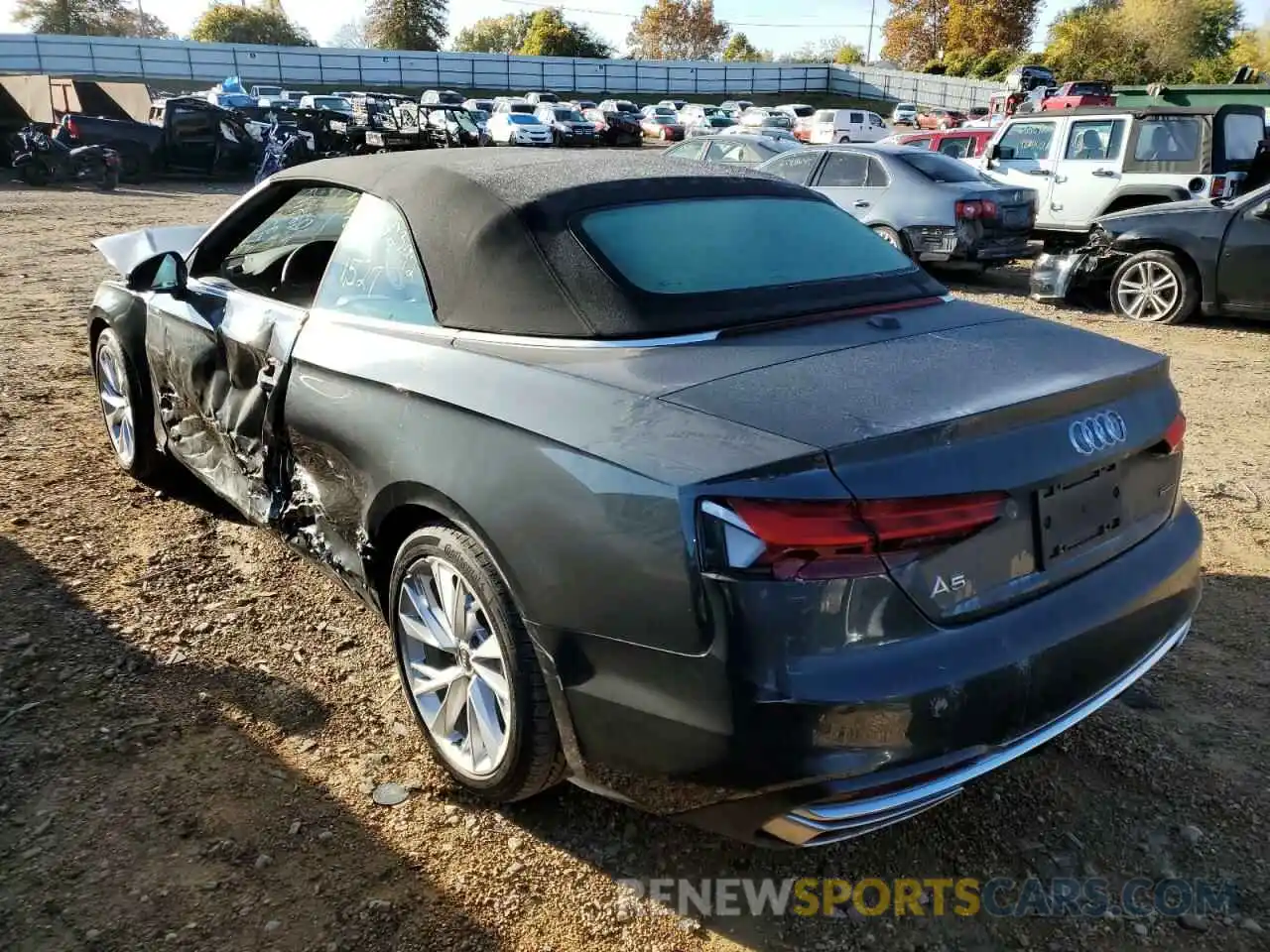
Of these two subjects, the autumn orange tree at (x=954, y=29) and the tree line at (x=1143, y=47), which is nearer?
the tree line at (x=1143, y=47)

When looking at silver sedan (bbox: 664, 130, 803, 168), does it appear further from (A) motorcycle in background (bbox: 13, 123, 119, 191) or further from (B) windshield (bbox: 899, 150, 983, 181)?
(A) motorcycle in background (bbox: 13, 123, 119, 191)

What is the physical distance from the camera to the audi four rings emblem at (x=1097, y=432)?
2.11 meters

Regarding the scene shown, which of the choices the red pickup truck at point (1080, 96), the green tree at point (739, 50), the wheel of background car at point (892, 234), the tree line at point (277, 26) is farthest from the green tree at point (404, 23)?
the wheel of background car at point (892, 234)

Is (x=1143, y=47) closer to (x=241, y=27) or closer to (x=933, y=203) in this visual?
(x=933, y=203)

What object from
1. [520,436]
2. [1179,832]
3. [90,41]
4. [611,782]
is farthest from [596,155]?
[90,41]

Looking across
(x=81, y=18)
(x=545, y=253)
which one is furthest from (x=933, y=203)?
(x=81, y=18)

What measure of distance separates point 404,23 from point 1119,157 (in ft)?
246

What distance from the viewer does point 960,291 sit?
1012cm

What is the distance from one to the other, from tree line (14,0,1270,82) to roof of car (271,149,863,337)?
51.8 m

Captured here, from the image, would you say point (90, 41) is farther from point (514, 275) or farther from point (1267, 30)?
point (1267, 30)

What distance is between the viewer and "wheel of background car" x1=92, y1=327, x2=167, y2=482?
4.26 m

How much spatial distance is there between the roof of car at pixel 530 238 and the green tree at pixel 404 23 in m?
80.6

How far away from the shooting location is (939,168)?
33.1 feet

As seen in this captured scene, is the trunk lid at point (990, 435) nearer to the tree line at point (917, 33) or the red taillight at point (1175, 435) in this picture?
the red taillight at point (1175, 435)
